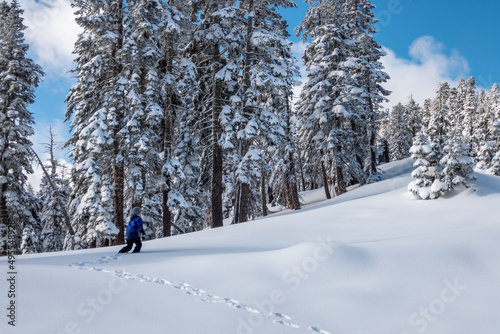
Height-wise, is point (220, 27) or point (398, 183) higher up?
Result: point (220, 27)

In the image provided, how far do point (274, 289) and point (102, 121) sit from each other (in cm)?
1130

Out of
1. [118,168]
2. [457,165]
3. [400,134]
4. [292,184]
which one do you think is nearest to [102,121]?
[118,168]

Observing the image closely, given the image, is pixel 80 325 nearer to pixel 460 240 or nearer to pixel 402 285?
pixel 402 285

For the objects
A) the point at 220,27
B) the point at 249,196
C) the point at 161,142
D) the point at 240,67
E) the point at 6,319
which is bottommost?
the point at 6,319

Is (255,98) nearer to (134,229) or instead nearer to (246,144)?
(246,144)

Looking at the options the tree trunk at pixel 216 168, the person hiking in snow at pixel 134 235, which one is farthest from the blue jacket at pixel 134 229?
the tree trunk at pixel 216 168

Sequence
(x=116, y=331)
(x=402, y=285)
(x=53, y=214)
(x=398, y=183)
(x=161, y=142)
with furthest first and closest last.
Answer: (x=53, y=214)
(x=398, y=183)
(x=161, y=142)
(x=402, y=285)
(x=116, y=331)

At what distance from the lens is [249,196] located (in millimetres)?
15641

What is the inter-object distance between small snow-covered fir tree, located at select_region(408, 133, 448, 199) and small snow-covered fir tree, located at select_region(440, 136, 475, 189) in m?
0.35

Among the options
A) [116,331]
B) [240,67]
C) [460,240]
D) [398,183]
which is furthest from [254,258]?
[398,183]

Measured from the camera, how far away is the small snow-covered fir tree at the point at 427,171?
12562 mm

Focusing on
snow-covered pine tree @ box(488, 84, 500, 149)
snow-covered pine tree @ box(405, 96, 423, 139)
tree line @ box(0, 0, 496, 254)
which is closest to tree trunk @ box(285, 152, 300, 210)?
tree line @ box(0, 0, 496, 254)

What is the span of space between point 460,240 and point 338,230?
3493 mm

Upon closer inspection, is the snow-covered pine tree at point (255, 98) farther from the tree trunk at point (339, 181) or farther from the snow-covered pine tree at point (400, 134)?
the snow-covered pine tree at point (400, 134)
